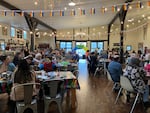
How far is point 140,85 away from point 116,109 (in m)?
0.82

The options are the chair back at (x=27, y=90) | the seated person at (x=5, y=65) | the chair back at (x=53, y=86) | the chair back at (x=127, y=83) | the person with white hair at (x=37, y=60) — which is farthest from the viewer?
the person with white hair at (x=37, y=60)

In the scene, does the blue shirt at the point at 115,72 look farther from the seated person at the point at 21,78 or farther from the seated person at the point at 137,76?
the seated person at the point at 21,78

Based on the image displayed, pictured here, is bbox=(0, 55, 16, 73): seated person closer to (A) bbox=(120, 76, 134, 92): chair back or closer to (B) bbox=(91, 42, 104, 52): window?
(A) bbox=(120, 76, 134, 92): chair back

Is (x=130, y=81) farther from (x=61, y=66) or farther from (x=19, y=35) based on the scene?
(x=19, y=35)

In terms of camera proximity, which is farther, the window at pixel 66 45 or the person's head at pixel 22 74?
the window at pixel 66 45

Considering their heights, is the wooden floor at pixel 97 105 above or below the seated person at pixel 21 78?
below

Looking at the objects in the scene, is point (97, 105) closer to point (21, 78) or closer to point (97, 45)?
point (21, 78)

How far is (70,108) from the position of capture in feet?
14.0

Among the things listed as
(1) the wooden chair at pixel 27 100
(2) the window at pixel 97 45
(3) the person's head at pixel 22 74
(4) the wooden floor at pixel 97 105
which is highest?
(2) the window at pixel 97 45

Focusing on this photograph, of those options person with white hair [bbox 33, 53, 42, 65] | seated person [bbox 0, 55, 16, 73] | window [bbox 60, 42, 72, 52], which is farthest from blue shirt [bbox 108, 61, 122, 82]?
window [bbox 60, 42, 72, 52]

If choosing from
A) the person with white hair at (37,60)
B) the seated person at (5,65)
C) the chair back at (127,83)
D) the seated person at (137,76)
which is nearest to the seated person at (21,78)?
the seated person at (5,65)

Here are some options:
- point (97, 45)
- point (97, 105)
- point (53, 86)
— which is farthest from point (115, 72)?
point (97, 45)

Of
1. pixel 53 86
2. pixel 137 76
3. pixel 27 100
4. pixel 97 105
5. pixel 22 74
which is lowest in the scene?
pixel 97 105

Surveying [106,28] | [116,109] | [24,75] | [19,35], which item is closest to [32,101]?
[24,75]
